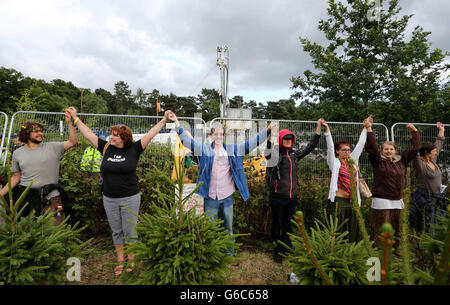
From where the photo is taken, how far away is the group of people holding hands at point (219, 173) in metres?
3.01

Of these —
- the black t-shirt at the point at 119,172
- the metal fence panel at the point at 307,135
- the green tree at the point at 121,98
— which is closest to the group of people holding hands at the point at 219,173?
the black t-shirt at the point at 119,172

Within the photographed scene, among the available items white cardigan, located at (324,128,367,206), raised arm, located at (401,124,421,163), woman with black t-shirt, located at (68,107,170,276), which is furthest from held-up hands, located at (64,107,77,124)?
raised arm, located at (401,124,421,163)

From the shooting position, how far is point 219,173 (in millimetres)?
3346

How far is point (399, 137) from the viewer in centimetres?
493

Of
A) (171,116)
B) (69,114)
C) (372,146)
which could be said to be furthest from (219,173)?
(372,146)

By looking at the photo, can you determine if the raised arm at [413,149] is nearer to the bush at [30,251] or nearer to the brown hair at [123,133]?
the brown hair at [123,133]

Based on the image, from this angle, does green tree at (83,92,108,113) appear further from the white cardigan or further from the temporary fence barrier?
the white cardigan

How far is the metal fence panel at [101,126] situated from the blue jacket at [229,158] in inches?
41.8

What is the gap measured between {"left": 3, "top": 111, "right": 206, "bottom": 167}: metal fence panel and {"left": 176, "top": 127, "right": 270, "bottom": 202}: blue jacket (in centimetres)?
106

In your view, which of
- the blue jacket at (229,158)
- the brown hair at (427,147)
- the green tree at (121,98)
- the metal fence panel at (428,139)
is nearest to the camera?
the blue jacket at (229,158)

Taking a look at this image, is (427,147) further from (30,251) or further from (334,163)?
(30,251)
